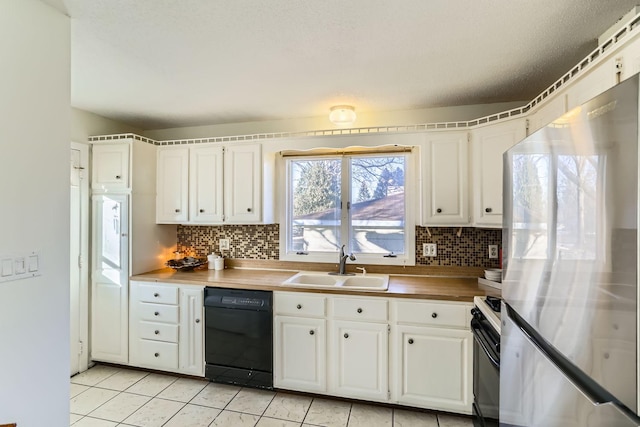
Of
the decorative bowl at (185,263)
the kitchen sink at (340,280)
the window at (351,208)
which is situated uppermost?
the window at (351,208)

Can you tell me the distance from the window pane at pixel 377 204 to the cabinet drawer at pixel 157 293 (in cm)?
164

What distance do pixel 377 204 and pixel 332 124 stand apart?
2.86 feet

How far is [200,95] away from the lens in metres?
2.49

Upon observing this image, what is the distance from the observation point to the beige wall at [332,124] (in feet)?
8.91

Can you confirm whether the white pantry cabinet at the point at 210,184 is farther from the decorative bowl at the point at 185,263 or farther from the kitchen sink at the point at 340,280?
the kitchen sink at the point at 340,280

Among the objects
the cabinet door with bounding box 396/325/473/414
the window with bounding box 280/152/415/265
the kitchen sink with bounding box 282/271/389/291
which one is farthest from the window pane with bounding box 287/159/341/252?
the cabinet door with bounding box 396/325/473/414

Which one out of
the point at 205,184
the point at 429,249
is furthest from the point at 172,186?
the point at 429,249

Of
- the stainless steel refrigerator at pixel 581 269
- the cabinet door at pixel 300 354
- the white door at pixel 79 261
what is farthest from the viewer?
the white door at pixel 79 261

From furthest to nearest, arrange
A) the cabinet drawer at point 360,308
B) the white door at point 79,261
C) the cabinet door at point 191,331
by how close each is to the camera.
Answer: the white door at point 79,261 → the cabinet door at point 191,331 → the cabinet drawer at point 360,308

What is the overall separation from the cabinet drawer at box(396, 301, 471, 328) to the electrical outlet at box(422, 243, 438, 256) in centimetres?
70

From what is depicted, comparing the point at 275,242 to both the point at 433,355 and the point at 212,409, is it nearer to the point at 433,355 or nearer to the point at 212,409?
the point at 212,409

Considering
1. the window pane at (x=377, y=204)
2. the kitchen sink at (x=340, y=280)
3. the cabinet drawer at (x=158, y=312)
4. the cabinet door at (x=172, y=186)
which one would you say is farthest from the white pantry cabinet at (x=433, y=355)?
the cabinet door at (x=172, y=186)

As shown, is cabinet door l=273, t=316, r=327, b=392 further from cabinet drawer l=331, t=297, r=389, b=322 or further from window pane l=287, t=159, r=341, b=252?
window pane l=287, t=159, r=341, b=252

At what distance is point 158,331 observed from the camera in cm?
275
